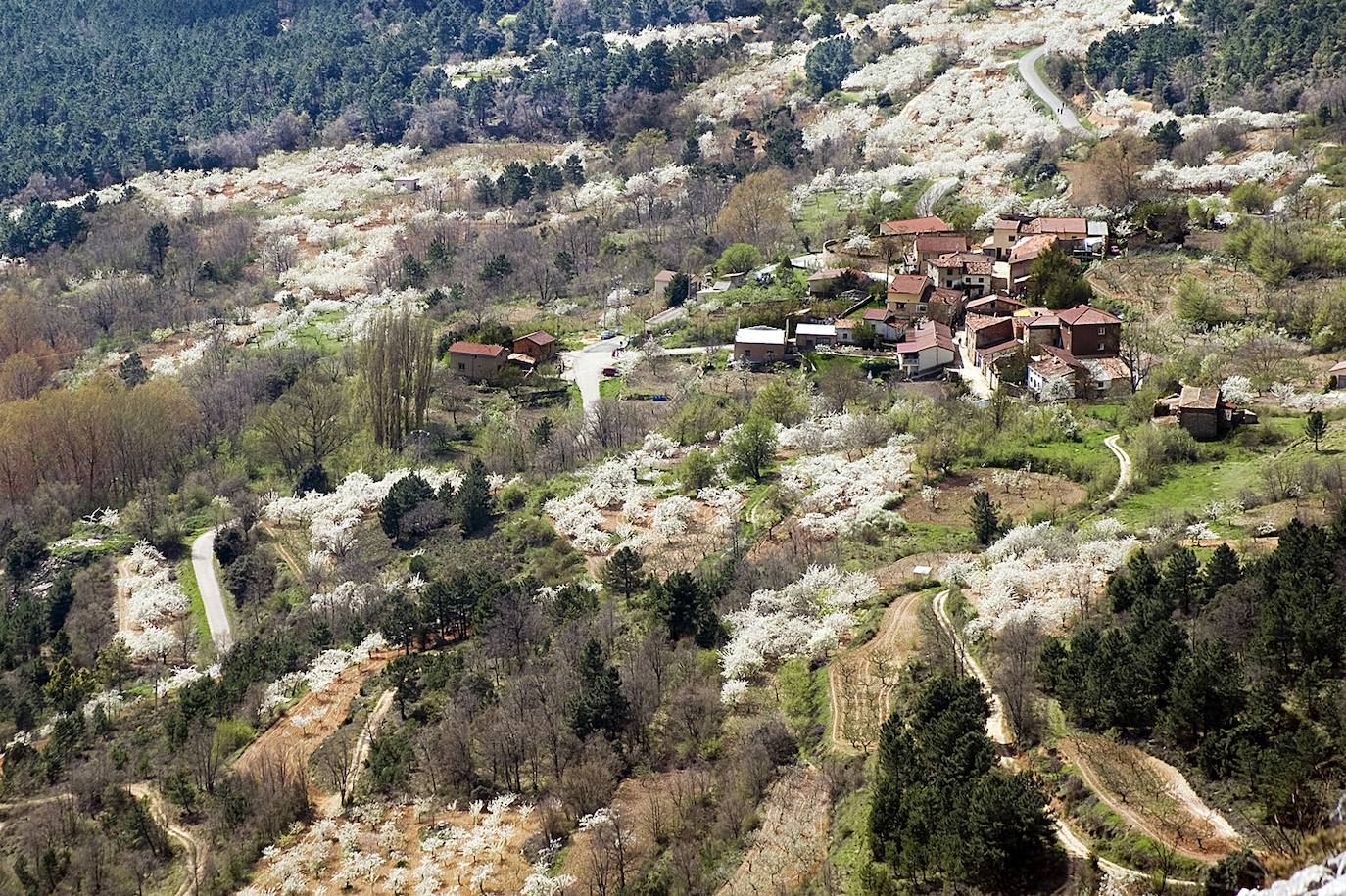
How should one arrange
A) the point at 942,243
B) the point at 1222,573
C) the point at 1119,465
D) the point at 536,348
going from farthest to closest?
the point at 536,348 → the point at 942,243 → the point at 1119,465 → the point at 1222,573

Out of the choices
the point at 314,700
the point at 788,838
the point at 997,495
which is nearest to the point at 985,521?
the point at 997,495

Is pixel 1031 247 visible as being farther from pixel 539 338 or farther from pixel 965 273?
pixel 539 338

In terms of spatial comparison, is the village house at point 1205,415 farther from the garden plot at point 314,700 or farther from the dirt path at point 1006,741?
the garden plot at point 314,700

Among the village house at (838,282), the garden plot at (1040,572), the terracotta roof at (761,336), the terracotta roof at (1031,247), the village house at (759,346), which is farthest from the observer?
the village house at (838,282)

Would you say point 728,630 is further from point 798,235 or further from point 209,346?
point 209,346

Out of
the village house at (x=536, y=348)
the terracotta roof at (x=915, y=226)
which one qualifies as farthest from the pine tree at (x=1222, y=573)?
the village house at (x=536, y=348)

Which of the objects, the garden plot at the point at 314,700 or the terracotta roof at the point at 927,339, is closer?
the garden plot at the point at 314,700
